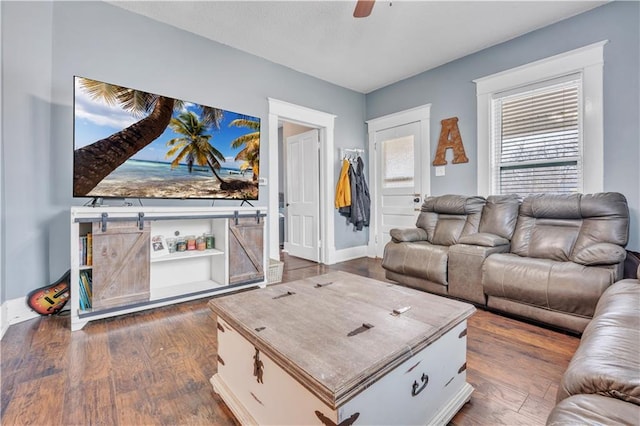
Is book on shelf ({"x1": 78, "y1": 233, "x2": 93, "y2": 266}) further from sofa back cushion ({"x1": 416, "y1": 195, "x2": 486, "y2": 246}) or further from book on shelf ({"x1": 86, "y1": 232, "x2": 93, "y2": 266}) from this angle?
sofa back cushion ({"x1": 416, "y1": 195, "x2": 486, "y2": 246})

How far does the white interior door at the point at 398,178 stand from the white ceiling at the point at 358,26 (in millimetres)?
1011

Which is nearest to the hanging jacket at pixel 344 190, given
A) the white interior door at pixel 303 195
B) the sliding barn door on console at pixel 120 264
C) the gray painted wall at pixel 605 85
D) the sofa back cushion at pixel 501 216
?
the white interior door at pixel 303 195

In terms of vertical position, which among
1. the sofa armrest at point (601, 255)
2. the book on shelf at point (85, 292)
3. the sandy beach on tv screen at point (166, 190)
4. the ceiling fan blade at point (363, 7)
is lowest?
the book on shelf at point (85, 292)

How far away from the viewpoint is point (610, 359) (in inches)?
36.9

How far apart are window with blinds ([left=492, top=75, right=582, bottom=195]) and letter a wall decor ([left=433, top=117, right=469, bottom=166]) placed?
1.25 ft

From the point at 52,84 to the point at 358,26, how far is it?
2804 mm

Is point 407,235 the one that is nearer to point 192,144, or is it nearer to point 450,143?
point 450,143

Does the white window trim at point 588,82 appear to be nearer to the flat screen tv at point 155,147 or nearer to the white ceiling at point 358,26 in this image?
the white ceiling at point 358,26

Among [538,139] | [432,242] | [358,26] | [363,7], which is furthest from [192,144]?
[538,139]

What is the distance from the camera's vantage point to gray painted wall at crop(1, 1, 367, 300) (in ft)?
7.25

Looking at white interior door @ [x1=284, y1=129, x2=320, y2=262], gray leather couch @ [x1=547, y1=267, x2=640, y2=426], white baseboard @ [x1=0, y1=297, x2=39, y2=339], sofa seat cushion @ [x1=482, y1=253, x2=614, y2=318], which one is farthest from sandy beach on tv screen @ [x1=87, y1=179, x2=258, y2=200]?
gray leather couch @ [x1=547, y1=267, x2=640, y2=426]

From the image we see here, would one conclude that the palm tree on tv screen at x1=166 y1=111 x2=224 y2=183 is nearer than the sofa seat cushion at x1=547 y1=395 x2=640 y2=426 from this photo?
No

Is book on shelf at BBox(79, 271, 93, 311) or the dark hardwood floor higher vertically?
book on shelf at BBox(79, 271, 93, 311)

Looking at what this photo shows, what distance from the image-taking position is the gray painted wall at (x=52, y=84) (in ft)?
7.25
